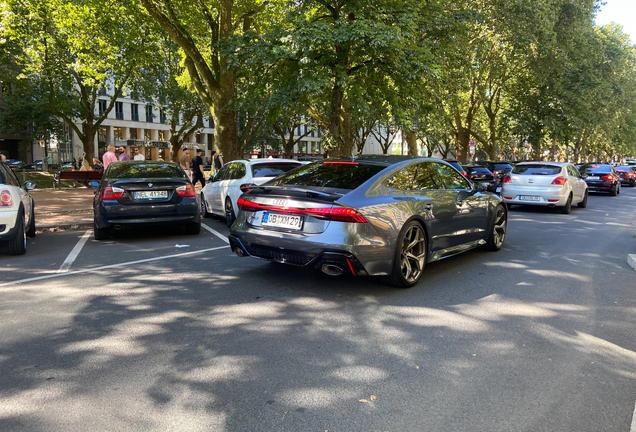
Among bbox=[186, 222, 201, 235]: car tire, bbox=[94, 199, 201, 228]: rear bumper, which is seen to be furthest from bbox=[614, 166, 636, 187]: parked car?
bbox=[94, 199, 201, 228]: rear bumper

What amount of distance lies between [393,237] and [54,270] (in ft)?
14.3

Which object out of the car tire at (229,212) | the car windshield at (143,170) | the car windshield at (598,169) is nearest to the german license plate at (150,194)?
the car windshield at (143,170)

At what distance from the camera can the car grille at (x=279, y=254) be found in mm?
5355

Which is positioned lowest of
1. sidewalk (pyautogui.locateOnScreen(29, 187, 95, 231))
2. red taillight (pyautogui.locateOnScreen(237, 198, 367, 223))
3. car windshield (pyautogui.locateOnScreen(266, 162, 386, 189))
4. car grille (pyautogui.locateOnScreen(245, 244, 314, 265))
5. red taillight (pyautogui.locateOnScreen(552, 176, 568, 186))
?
sidewalk (pyautogui.locateOnScreen(29, 187, 95, 231))

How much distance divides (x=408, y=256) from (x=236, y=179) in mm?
6027

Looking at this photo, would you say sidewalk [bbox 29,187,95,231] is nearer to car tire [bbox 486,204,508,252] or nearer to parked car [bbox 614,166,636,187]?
car tire [bbox 486,204,508,252]

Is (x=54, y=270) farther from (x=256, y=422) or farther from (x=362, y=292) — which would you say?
(x=256, y=422)

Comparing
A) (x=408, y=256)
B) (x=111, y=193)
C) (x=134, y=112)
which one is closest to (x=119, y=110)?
(x=134, y=112)

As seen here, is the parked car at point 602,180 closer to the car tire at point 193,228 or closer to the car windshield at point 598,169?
the car windshield at point 598,169

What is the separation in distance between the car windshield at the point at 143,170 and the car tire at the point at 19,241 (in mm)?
1869

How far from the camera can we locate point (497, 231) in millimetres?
8188

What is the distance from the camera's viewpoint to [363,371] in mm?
3598

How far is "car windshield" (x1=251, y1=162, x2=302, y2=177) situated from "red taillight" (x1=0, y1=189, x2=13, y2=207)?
4360 millimetres

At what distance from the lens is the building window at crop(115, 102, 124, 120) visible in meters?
66.7
